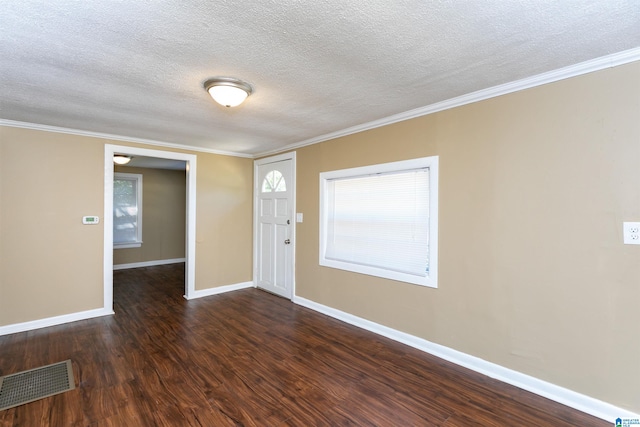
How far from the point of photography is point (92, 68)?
2.08 metres

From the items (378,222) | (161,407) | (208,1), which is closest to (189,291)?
(161,407)

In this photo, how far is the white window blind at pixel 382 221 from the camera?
2977 millimetres

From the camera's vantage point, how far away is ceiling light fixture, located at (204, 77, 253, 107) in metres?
2.26

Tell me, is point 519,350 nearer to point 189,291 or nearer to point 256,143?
point 256,143

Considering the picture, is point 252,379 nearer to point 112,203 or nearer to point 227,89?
point 227,89

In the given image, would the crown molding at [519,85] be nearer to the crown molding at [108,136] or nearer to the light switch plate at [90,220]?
the crown molding at [108,136]

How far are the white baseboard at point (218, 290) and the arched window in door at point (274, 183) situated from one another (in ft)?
5.63

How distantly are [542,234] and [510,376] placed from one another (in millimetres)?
1173

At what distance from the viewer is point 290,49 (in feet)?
6.01

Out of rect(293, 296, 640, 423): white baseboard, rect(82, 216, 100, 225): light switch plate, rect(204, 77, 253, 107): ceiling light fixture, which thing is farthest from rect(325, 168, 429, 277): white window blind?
rect(82, 216, 100, 225): light switch plate

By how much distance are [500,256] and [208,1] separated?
2671 mm

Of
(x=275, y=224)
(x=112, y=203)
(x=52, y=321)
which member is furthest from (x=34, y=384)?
(x=275, y=224)

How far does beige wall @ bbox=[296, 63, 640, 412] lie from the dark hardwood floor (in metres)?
0.37

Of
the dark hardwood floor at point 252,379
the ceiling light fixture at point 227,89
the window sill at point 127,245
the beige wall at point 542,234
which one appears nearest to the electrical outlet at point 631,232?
the beige wall at point 542,234
